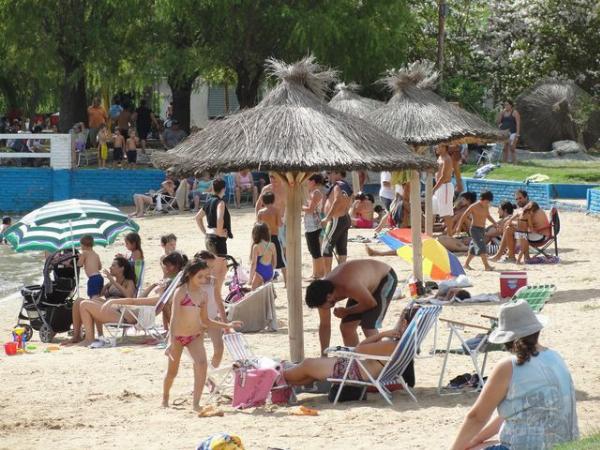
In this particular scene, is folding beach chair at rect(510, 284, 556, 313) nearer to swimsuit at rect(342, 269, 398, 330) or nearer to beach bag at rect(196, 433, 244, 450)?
swimsuit at rect(342, 269, 398, 330)

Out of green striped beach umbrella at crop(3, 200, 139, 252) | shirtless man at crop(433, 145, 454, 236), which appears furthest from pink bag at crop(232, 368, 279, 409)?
shirtless man at crop(433, 145, 454, 236)

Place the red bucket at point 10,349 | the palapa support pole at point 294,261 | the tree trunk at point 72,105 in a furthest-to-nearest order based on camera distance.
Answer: the tree trunk at point 72,105
the red bucket at point 10,349
the palapa support pole at point 294,261

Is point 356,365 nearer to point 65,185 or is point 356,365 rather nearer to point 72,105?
point 65,185

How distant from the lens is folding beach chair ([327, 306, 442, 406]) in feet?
30.1

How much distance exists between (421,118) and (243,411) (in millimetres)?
6993

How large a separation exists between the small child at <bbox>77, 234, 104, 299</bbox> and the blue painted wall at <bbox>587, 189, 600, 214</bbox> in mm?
11177

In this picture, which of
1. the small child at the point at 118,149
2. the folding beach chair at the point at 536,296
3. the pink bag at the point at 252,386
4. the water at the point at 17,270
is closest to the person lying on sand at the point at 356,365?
the pink bag at the point at 252,386

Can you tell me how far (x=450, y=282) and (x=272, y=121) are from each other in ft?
14.3

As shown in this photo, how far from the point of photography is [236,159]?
34.2ft

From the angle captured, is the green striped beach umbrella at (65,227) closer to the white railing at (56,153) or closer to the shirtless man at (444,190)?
the shirtless man at (444,190)

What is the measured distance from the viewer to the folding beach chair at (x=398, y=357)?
361 inches

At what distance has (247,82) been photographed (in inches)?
1245

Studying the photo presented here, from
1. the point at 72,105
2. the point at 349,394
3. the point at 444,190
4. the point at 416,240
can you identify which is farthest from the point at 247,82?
the point at 349,394

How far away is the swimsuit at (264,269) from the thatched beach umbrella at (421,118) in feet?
6.22
